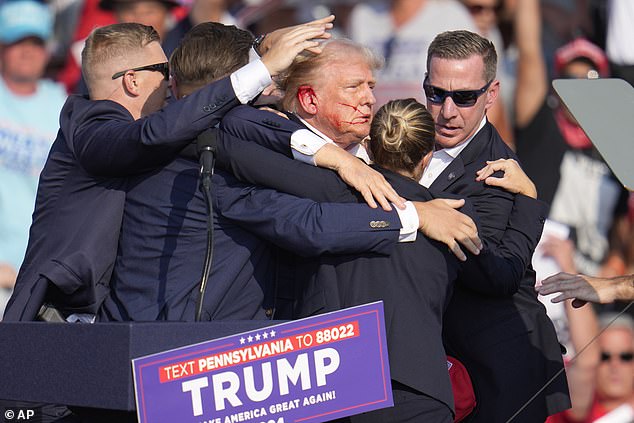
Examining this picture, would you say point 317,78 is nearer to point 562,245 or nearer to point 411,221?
point 411,221

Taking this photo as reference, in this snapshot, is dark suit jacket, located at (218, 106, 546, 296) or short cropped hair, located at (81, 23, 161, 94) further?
short cropped hair, located at (81, 23, 161, 94)

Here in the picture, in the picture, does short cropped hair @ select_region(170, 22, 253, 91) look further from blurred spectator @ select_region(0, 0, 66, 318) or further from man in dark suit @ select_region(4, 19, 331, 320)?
blurred spectator @ select_region(0, 0, 66, 318)

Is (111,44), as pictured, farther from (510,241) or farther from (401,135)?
(510,241)

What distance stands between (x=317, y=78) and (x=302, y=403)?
97 cm

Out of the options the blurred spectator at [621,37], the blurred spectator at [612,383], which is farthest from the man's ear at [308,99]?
the blurred spectator at [621,37]

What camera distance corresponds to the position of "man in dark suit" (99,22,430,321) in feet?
10.3

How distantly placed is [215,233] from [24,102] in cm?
411

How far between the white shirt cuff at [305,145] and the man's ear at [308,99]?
179mm

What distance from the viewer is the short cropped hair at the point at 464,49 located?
3879 millimetres

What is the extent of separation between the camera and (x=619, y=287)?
3.75 metres

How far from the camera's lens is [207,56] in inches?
134

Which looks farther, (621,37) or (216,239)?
(621,37)

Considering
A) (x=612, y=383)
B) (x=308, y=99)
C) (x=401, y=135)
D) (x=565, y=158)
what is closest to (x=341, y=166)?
(x=401, y=135)

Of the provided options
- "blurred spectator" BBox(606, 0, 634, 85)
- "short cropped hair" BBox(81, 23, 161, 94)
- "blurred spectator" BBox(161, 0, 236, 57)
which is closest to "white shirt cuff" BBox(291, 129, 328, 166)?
"short cropped hair" BBox(81, 23, 161, 94)
